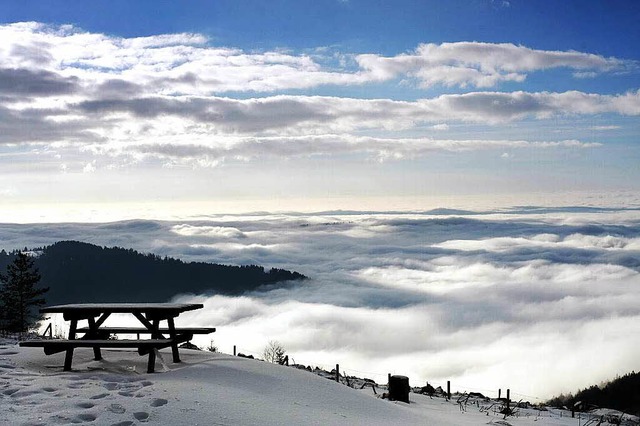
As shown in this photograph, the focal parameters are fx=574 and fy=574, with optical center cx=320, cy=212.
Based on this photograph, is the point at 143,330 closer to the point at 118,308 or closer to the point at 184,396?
the point at 118,308

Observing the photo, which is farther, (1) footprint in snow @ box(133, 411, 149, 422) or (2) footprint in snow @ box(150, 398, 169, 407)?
(2) footprint in snow @ box(150, 398, 169, 407)

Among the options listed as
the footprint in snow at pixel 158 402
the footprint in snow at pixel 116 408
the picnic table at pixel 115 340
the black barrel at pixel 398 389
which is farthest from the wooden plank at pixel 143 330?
the black barrel at pixel 398 389

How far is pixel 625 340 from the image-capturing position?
142625mm

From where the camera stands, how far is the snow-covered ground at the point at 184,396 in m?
7.12

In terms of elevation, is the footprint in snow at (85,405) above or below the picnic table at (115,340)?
below

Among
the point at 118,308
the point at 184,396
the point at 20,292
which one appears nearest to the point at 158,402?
the point at 184,396

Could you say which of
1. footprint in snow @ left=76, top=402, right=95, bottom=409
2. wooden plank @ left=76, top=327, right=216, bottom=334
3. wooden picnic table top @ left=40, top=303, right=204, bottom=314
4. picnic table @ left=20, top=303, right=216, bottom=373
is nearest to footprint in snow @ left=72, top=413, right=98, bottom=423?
footprint in snow @ left=76, top=402, right=95, bottom=409

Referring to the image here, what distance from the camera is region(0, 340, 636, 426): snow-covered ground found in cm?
712

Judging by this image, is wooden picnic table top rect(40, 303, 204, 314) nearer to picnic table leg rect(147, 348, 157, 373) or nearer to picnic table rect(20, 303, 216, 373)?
picnic table rect(20, 303, 216, 373)

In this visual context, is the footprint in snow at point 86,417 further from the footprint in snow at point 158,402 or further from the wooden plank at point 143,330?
the wooden plank at point 143,330

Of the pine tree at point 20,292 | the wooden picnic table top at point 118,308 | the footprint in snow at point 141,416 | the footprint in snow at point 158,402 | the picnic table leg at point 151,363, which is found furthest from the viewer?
the pine tree at point 20,292

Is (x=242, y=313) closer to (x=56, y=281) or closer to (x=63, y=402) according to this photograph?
(x=56, y=281)

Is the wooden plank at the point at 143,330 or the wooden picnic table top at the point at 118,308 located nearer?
the wooden picnic table top at the point at 118,308

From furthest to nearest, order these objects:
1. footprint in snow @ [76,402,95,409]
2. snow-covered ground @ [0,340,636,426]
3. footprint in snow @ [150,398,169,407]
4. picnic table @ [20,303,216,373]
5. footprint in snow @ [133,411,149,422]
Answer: picnic table @ [20,303,216,373], footprint in snow @ [150,398,169,407], footprint in snow @ [76,402,95,409], snow-covered ground @ [0,340,636,426], footprint in snow @ [133,411,149,422]
